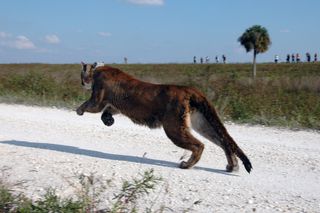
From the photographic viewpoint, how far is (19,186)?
21.0 feet

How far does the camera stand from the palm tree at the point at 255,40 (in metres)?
46.4

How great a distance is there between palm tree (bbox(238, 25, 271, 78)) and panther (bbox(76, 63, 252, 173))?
39188 mm

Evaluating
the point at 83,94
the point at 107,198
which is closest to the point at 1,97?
the point at 83,94

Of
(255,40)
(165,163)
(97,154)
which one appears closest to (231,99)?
(97,154)

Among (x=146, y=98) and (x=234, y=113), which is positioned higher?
(x=146, y=98)

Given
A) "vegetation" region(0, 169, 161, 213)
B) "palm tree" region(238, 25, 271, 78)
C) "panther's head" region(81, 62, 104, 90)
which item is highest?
"palm tree" region(238, 25, 271, 78)

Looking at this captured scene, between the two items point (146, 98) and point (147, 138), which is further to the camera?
point (147, 138)

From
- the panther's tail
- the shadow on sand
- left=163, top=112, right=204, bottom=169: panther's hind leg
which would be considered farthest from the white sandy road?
the panther's tail

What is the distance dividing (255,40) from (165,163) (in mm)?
40281

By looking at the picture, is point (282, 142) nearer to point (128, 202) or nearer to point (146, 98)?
point (146, 98)

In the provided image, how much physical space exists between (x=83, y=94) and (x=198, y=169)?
396 inches

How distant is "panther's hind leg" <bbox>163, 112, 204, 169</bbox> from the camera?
24.4 feet

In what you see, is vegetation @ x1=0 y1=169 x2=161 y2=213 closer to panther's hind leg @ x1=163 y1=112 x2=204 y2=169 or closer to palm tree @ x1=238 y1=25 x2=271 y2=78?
panther's hind leg @ x1=163 y1=112 x2=204 y2=169

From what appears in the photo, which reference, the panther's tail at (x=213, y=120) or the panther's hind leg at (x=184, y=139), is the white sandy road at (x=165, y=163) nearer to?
the panther's hind leg at (x=184, y=139)
